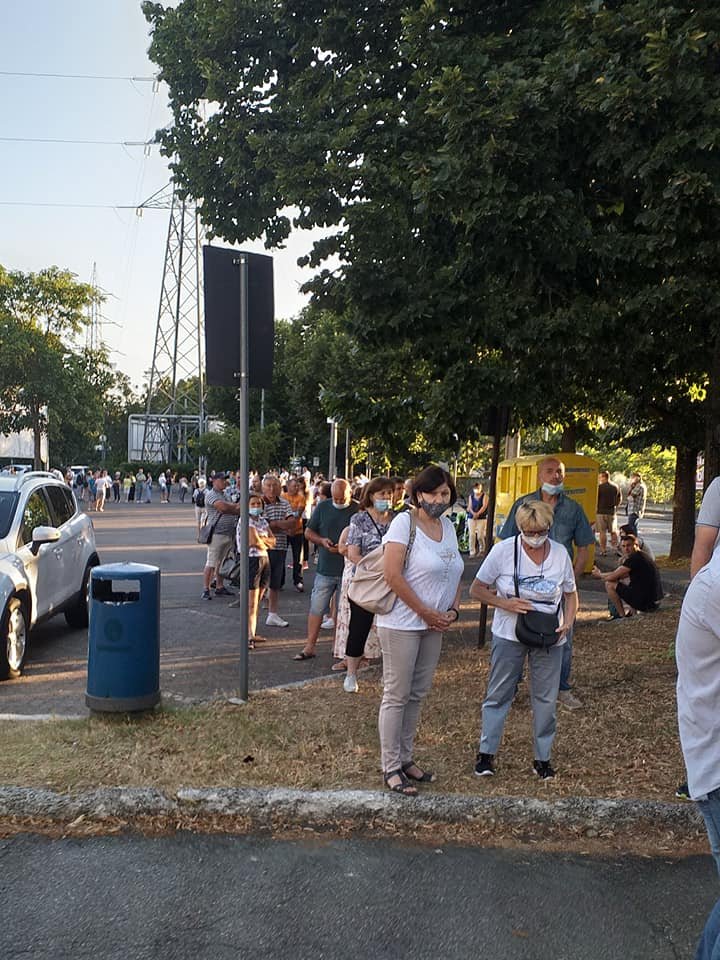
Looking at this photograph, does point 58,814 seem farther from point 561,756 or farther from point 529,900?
point 561,756

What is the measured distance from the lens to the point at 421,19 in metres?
7.65

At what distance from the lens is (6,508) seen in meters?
8.62

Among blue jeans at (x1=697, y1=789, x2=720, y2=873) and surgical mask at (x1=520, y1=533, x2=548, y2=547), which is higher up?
surgical mask at (x1=520, y1=533, x2=548, y2=547)

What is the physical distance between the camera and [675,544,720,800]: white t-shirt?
2.64 meters

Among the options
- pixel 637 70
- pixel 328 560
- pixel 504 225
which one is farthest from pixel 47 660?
pixel 637 70

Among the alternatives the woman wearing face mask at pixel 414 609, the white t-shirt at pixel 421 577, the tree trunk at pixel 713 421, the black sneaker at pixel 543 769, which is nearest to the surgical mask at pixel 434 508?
the woman wearing face mask at pixel 414 609

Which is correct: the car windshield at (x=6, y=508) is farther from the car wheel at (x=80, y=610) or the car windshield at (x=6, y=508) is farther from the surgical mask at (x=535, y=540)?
the surgical mask at (x=535, y=540)

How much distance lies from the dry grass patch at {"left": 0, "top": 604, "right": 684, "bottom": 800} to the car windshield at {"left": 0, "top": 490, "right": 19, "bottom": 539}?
273cm

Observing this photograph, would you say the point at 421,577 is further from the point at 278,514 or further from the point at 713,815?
the point at 278,514

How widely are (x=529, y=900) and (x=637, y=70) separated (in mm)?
5490

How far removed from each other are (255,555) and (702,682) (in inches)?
255

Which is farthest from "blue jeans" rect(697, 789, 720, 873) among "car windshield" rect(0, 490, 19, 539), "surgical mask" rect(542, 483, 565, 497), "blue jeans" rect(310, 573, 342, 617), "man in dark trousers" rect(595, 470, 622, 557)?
"man in dark trousers" rect(595, 470, 622, 557)

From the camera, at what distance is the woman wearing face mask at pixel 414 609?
15.8ft

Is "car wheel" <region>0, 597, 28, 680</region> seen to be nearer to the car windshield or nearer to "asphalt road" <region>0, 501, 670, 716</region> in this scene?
"asphalt road" <region>0, 501, 670, 716</region>
